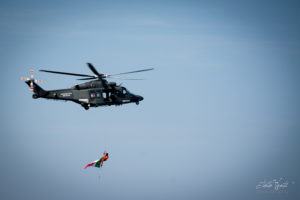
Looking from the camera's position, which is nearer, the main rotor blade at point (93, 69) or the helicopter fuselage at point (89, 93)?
the main rotor blade at point (93, 69)

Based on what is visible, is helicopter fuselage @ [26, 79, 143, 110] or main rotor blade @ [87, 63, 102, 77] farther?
helicopter fuselage @ [26, 79, 143, 110]

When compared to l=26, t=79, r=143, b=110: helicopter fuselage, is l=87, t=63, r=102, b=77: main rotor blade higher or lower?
higher

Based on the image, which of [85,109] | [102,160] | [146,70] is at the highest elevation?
[146,70]

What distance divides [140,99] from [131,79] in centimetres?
924

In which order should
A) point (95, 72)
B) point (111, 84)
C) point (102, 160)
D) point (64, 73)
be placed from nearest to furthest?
point (64, 73), point (95, 72), point (111, 84), point (102, 160)

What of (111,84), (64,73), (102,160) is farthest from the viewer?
(102,160)

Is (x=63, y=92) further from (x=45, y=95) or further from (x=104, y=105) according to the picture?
(x=104, y=105)

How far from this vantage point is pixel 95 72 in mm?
64500

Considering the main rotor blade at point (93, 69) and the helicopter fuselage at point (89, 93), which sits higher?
the main rotor blade at point (93, 69)

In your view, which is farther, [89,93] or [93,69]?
[89,93]

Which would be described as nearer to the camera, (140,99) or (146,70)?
(146,70)

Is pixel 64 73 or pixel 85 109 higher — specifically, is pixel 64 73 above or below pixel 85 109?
above

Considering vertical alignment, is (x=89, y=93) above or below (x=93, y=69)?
below

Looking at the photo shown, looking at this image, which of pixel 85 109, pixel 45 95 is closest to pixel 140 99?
pixel 85 109
